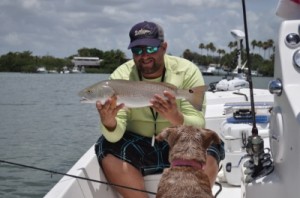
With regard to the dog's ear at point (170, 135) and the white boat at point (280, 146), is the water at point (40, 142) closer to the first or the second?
the white boat at point (280, 146)

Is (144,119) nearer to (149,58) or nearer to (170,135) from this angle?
(149,58)

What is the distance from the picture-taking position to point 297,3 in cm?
347

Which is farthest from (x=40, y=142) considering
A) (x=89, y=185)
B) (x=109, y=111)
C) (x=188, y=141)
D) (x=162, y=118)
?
(x=188, y=141)

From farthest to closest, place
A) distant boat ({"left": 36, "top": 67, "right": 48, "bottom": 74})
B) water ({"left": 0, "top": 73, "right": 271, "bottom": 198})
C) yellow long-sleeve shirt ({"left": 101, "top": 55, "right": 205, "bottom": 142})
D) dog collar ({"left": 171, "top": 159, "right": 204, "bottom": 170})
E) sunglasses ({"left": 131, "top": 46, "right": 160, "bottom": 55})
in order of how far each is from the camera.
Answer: distant boat ({"left": 36, "top": 67, "right": 48, "bottom": 74})
water ({"left": 0, "top": 73, "right": 271, "bottom": 198})
yellow long-sleeve shirt ({"left": 101, "top": 55, "right": 205, "bottom": 142})
sunglasses ({"left": 131, "top": 46, "right": 160, "bottom": 55})
dog collar ({"left": 171, "top": 159, "right": 204, "bottom": 170})

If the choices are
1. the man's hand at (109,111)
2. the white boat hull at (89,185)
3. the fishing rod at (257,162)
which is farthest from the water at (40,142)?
the fishing rod at (257,162)

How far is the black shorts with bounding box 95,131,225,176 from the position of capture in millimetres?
4176

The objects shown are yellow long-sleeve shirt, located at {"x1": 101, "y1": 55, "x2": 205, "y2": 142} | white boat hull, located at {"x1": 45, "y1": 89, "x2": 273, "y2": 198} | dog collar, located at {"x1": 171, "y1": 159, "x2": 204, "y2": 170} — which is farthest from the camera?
yellow long-sleeve shirt, located at {"x1": 101, "y1": 55, "x2": 205, "y2": 142}

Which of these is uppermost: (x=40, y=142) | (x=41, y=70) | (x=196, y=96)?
(x=196, y=96)

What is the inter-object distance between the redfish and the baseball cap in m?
0.38

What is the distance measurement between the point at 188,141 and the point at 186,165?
0.19 m

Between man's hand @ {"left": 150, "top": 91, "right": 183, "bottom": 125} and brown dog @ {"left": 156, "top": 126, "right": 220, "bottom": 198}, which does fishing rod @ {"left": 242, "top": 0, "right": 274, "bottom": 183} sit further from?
man's hand @ {"left": 150, "top": 91, "right": 183, "bottom": 125}

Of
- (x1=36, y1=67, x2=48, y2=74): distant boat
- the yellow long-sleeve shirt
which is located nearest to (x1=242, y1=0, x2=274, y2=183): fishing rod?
the yellow long-sleeve shirt

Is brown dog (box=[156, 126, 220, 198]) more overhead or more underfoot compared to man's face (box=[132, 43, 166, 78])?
more underfoot

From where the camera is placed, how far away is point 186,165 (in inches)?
121
